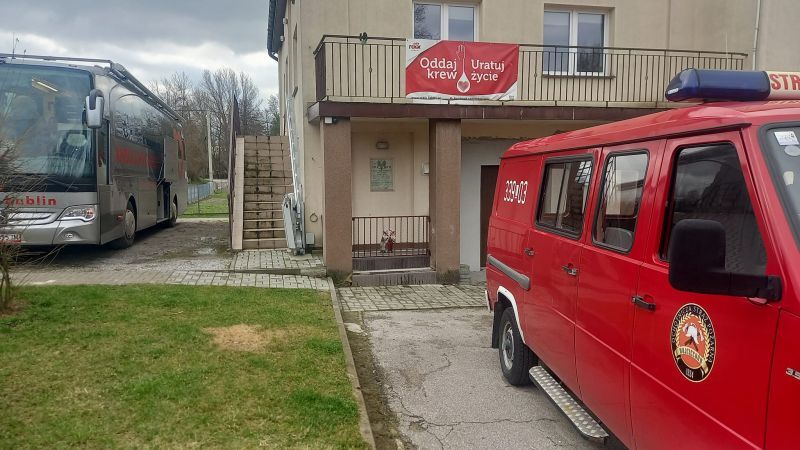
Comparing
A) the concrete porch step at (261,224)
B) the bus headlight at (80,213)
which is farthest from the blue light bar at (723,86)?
the concrete porch step at (261,224)

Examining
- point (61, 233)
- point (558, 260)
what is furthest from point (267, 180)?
point (558, 260)

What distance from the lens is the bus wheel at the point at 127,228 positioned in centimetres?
1098

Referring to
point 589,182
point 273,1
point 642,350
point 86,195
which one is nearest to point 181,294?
point 86,195

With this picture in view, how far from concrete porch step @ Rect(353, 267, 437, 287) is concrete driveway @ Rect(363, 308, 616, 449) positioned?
8.39 ft

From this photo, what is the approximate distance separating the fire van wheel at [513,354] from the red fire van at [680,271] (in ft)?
1.22

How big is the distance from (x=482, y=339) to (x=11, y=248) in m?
5.35

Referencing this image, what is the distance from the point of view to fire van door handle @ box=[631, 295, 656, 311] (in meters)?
2.74

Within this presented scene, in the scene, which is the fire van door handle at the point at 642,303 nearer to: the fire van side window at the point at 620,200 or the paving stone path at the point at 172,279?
the fire van side window at the point at 620,200

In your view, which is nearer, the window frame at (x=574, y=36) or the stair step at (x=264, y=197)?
the window frame at (x=574, y=36)

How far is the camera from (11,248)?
20.1 feet

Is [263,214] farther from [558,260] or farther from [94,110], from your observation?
[558,260]

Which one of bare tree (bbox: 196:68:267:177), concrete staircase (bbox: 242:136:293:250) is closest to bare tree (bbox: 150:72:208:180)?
bare tree (bbox: 196:68:267:177)

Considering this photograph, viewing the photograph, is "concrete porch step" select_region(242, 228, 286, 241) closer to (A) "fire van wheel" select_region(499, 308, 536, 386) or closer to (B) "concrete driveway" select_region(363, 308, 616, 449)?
(B) "concrete driveway" select_region(363, 308, 616, 449)

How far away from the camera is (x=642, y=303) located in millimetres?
2816
